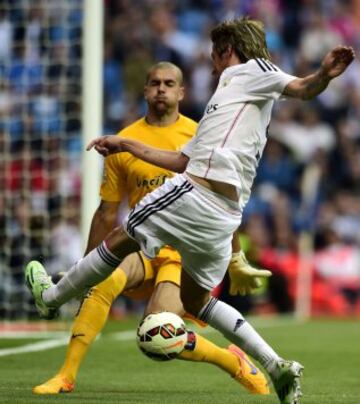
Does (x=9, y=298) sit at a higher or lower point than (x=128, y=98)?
lower

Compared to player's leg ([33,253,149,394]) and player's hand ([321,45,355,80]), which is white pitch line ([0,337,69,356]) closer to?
player's leg ([33,253,149,394])

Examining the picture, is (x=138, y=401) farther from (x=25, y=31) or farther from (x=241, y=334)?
(x=25, y=31)

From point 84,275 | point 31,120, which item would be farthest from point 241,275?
point 31,120

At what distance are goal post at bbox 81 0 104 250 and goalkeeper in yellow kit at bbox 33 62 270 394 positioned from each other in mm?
3940

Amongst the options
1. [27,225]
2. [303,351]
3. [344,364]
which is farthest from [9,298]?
[344,364]

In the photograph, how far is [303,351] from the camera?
38.0 ft

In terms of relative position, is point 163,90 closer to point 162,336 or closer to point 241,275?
point 241,275

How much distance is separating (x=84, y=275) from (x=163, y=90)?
74.4 inches

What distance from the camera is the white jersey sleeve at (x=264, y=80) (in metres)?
6.58

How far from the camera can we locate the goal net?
15023mm

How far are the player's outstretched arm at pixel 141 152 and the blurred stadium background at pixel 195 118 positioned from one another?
780cm

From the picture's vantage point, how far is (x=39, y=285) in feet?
23.8

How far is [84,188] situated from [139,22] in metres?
8.55

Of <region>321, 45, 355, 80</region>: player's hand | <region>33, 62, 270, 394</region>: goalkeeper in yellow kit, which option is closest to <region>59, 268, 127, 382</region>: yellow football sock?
<region>33, 62, 270, 394</region>: goalkeeper in yellow kit
